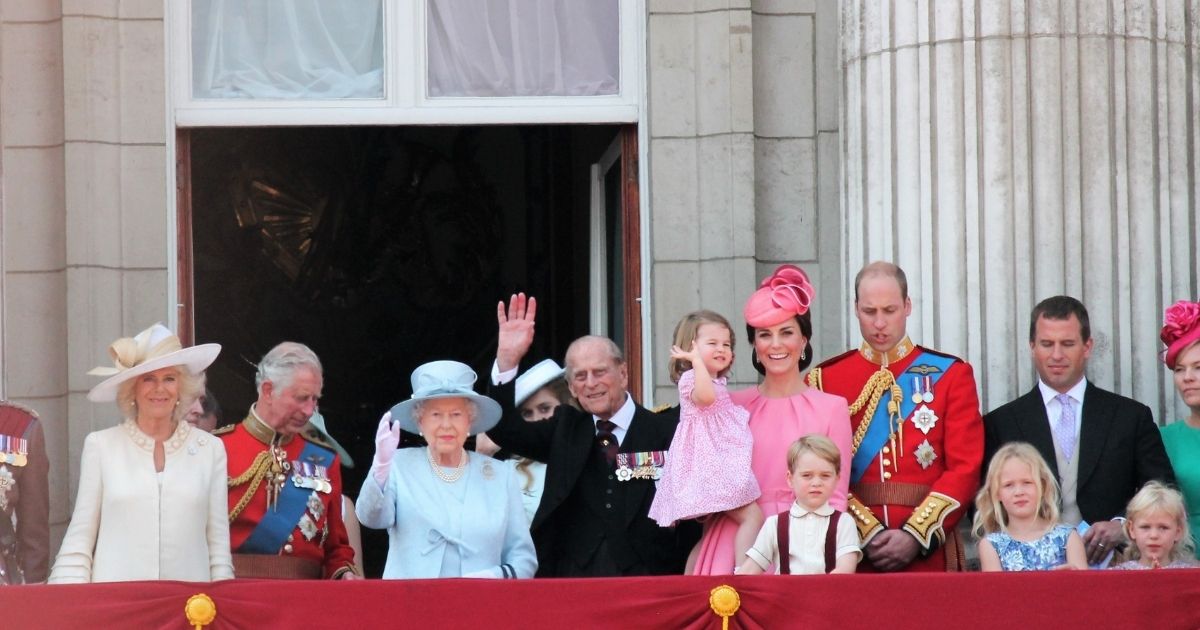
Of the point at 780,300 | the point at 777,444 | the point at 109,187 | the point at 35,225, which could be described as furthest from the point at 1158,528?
the point at 35,225

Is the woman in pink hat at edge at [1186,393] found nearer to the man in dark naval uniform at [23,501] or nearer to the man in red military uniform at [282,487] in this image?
the man in red military uniform at [282,487]

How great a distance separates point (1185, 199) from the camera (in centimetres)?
805

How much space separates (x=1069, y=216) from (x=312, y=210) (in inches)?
251

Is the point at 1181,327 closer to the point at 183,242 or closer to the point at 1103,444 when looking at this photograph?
the point at 1103,444

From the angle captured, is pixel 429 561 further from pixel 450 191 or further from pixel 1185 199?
Answer: pixel 450 191

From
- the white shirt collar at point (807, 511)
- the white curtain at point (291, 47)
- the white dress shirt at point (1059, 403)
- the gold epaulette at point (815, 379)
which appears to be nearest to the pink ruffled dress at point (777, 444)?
the white shirt collar at point (807, 511)

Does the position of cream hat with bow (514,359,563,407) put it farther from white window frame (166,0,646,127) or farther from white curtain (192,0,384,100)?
white curtain (192,0,384,100)

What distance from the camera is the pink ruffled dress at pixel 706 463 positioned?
6508mm

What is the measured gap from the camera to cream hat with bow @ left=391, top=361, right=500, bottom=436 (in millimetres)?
6766

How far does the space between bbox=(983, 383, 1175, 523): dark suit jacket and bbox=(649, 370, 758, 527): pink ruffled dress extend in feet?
3.42

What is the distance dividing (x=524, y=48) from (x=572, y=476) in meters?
2.60

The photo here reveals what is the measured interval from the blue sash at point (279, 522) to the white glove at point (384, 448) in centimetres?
56

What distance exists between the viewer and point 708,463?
257 inches

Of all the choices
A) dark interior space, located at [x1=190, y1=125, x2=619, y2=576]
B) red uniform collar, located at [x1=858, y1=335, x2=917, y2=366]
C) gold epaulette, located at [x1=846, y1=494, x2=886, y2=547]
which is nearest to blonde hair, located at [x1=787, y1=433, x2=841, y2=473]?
gold epaulette, located at [x1=846, y1=494, x2=886, y2=547]
